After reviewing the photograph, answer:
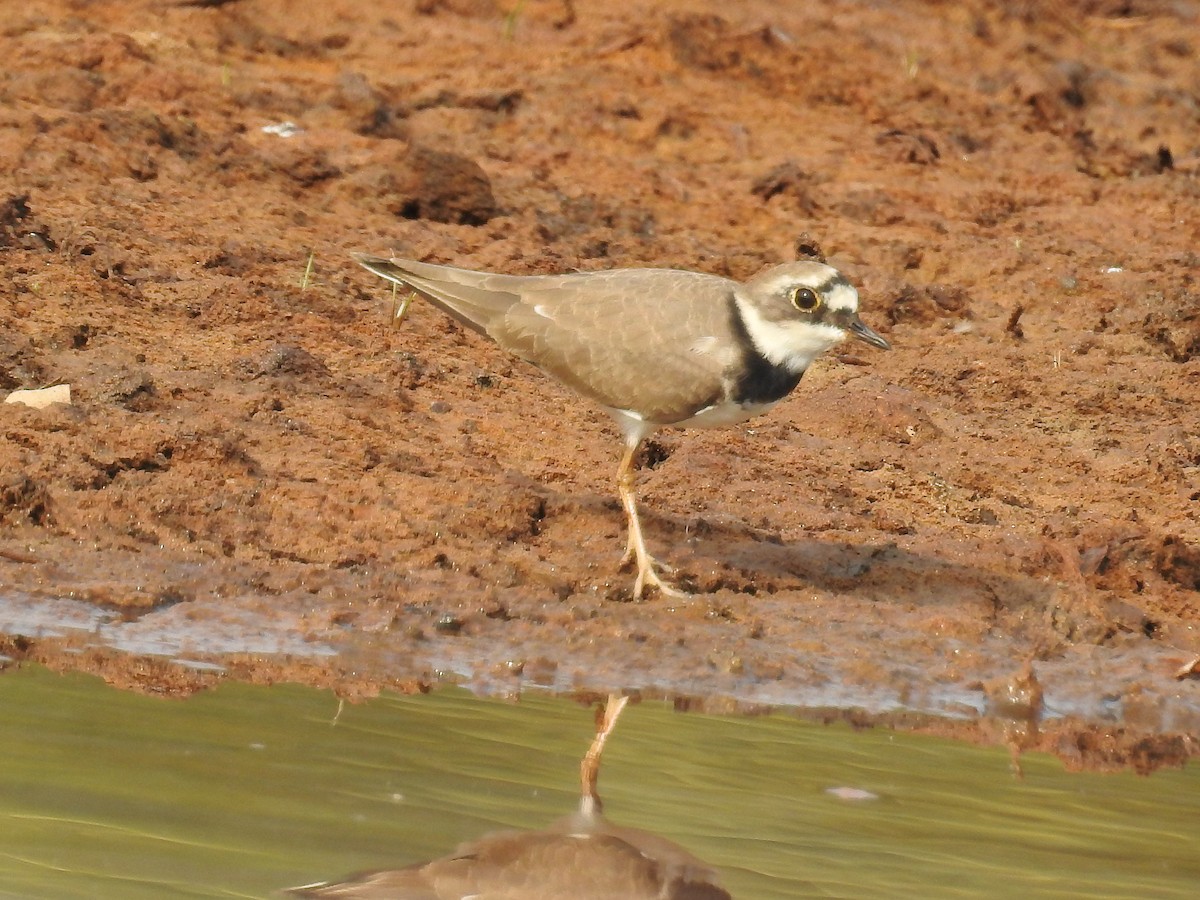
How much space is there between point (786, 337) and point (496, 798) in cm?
291

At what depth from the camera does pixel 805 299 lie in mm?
7121

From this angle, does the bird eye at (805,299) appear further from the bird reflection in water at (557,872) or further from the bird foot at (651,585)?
the bird reflection in water at (557,872)

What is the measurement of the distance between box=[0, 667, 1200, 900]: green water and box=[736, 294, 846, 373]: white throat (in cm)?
170

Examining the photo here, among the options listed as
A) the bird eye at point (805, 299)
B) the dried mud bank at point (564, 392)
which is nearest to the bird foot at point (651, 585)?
the dried mud bank at point (564, 392)

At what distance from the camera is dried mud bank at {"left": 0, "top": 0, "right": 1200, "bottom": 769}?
637 cm

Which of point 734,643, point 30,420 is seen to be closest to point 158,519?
point 30,420

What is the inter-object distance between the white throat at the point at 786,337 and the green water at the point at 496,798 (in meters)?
1.70

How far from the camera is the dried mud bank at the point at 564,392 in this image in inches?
251

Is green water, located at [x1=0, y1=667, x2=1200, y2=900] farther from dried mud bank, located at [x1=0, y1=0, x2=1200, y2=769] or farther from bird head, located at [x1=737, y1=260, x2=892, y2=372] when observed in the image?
bird head, located at [x1=737, y1=260, x2=892, y2=372]

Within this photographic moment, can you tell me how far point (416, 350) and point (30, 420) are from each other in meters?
2.24

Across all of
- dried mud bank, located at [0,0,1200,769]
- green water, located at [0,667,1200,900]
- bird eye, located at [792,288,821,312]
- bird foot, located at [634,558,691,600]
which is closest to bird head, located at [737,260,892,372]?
bird eye, located at [792,288,821,312]

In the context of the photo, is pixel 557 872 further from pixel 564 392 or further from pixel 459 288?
pixel 564 392

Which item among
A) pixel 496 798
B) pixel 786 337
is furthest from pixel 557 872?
pixel 786 337

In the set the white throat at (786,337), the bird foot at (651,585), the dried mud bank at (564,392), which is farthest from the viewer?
the white throat at (786,337)
